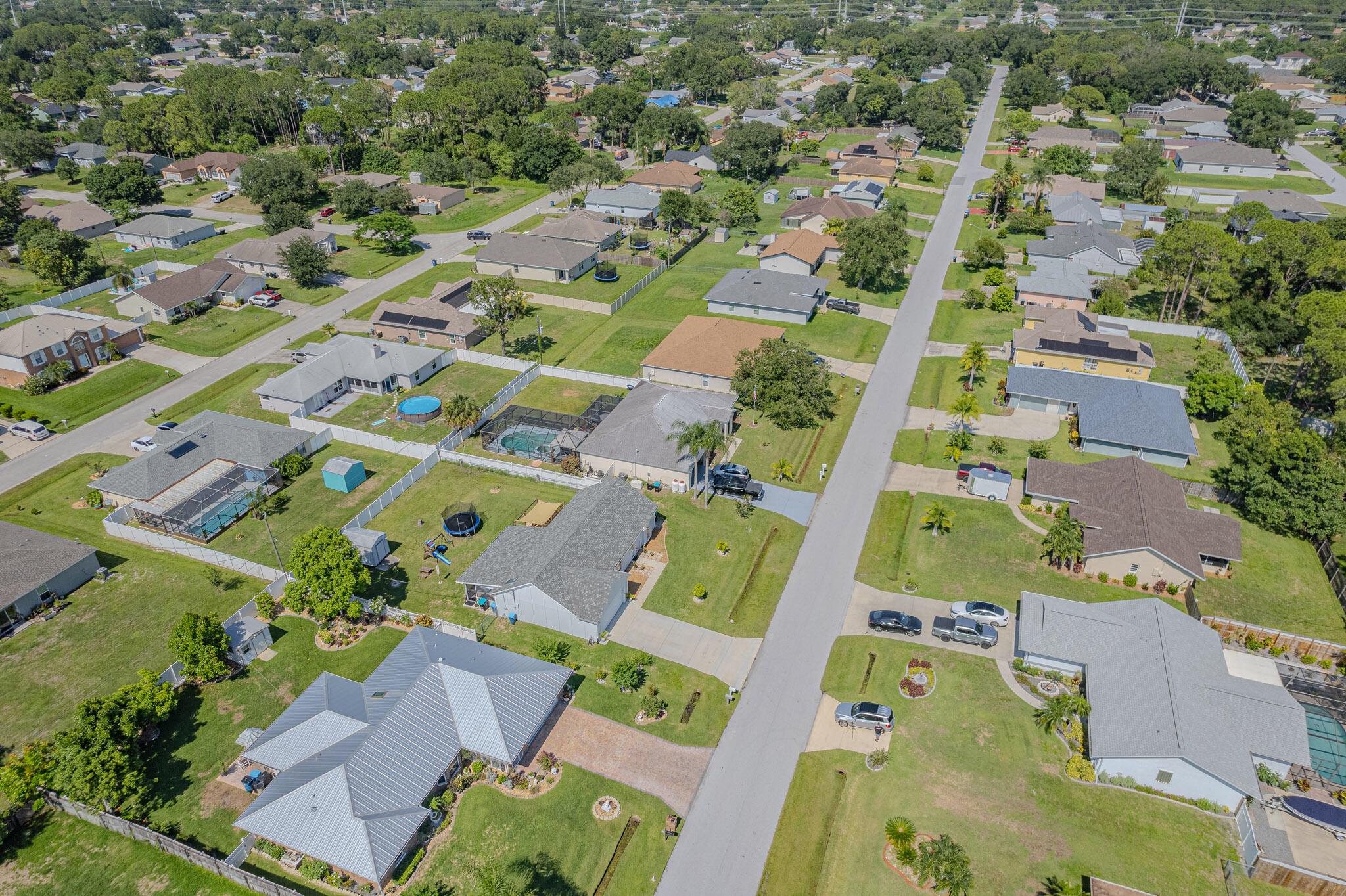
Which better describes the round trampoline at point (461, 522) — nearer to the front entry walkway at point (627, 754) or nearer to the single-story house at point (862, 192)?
the front entry walkway at point (627, 754)

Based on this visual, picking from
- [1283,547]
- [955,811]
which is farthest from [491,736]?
[1283,547]

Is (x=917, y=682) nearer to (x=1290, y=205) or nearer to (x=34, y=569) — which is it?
(x=34, y=569)

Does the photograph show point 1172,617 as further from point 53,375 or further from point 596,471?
point 53,375

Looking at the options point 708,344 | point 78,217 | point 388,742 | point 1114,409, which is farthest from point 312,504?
point 78,217

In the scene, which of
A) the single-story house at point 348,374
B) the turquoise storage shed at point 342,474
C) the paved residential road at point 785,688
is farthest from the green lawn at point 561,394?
the paved residential road at point 785,688

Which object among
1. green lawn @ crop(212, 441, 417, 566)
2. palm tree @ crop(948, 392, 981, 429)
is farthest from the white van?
palm tree @ crop(948, 392, 981, 429)
